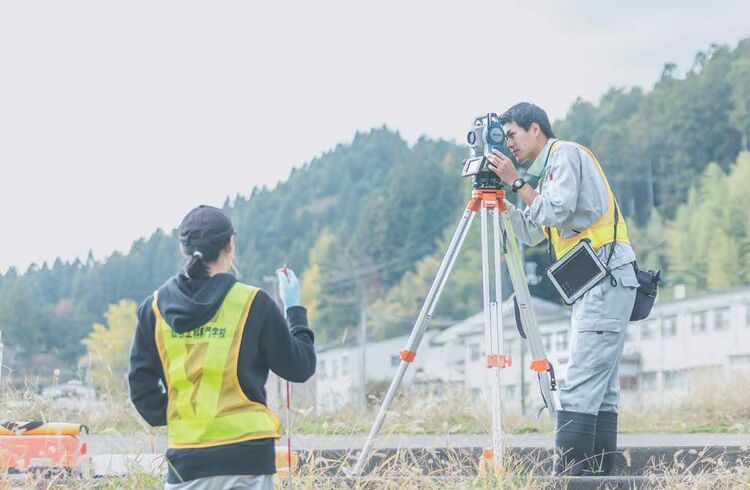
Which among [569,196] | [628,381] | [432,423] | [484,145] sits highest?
[484,145]

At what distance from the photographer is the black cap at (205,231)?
4062 mm

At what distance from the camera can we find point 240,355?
4.00m

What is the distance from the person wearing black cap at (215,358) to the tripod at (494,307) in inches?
65.6

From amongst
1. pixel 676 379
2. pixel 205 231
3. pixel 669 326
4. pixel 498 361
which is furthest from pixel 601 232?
pixel 669 326

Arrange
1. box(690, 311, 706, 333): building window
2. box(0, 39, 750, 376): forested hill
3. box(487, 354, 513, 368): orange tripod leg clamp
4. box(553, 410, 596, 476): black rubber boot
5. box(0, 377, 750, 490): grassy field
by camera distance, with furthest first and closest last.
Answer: box(0, 39, 750, 376): forested hill, box(690, 311, 706, 333): building window, box(553, 410, 596, 476): black rubber boot, box(487, 354, 513, 368): orange tripod leg clamp, box(0, 377, 750, 490): grassy field

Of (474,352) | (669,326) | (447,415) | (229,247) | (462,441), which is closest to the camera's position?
(229,247)

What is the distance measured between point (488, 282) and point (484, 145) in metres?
0.69

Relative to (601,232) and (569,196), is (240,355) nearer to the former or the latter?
(569,196)

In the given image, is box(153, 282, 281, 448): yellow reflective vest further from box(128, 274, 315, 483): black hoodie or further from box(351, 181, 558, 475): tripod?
box(351, 181, 558, 475): tripod

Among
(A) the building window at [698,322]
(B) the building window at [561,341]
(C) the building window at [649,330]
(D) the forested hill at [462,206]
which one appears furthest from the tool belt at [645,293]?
(D) the forested hill at [462,206]

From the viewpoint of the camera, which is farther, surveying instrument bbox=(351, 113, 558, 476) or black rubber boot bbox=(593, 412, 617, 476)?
black rubber boot bbox=(593, 412, 617, 476)

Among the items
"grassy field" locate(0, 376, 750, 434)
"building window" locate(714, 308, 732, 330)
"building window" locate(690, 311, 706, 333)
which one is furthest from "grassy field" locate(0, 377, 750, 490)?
"building window" locate(690, 311, 706, 333)

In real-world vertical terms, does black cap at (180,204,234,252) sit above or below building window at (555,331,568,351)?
above

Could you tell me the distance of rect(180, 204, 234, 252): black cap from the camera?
406cm
